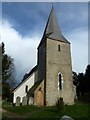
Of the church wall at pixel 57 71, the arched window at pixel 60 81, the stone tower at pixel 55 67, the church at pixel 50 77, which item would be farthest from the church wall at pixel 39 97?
the arched window at pixel 60 81

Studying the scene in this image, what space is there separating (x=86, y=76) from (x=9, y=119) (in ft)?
120

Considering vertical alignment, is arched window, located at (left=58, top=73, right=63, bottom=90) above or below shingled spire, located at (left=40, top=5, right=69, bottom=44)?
below

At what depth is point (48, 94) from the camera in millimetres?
32062

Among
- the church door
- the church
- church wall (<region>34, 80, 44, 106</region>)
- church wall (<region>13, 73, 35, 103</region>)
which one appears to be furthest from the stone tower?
church wall (<region>13, 73, 35, 103</region>)

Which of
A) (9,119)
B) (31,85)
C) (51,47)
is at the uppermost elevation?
(51,47)

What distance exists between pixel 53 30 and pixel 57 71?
7379mm

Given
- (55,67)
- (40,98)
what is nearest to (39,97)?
(40,98)

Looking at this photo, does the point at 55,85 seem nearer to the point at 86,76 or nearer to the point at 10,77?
the point at 10,77

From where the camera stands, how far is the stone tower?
32.5 metres

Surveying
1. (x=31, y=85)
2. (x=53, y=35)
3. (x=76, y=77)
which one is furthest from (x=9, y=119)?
(x=76, y=77)

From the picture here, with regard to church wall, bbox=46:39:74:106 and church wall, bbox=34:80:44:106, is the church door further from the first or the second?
church wall, bbox=46:39:74:106

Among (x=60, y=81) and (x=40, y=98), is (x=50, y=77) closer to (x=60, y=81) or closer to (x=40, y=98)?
(x=60, y=81)

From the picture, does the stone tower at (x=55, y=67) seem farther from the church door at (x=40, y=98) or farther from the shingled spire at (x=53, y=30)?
the church door at (x=40, y=98)

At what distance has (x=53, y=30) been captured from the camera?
3709cm
